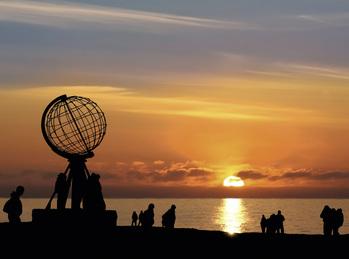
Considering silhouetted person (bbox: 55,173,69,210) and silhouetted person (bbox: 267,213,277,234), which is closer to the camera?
silhouetted person (bbox: 55,173,69,210)

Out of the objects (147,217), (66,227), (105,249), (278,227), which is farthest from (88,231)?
(278,227)

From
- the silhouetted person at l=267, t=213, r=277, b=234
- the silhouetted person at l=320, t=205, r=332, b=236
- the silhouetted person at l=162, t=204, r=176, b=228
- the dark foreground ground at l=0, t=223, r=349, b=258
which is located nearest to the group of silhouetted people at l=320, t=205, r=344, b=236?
the silhouetted person at l=320, t=205, r=332, b=236

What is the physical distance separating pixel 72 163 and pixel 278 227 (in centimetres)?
1122

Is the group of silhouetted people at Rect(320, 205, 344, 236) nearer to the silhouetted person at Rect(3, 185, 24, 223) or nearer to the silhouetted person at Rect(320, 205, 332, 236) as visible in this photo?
the silhouetted person at Rect(320, 205, 332, 236)

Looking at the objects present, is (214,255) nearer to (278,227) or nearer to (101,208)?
(101,208)

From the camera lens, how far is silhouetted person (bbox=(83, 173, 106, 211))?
1425 inches

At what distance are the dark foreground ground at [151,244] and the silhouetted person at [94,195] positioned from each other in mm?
1237

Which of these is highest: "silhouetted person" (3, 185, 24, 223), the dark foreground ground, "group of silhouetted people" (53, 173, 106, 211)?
"group of silhouetted people" (53, 173, 106, 211)

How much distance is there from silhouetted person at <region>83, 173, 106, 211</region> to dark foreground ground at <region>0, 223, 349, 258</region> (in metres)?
1.24

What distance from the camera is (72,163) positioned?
38094 mm

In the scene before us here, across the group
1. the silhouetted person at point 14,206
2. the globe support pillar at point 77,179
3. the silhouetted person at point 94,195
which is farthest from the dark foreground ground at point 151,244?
the globe support pillar at point 77,179

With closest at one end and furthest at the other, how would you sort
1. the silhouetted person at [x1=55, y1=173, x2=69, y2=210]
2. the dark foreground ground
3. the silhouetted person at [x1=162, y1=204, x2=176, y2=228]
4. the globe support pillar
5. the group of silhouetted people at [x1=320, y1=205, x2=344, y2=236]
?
the dark foreground ground, the silhouetted person at [x1=55, y1=173, x2=69, y2=210], the globe support pillar, the group of silhouetted people at [x1=320, y1=205, x2=344, y2=236], the silhouetted person at [x1=162, y1=204, x2=176, y2=228]

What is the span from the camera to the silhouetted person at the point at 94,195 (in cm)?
3619

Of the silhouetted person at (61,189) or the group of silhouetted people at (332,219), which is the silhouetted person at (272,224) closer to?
the group of silhouetted people at (332,219)
